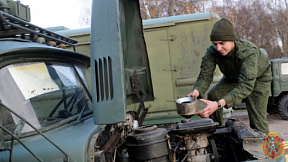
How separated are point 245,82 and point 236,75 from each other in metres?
0.54

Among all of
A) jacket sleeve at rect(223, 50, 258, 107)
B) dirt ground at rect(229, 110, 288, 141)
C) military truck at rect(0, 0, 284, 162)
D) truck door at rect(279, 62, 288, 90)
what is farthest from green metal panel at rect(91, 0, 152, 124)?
truck door at rect(279, 62, 288, 90)

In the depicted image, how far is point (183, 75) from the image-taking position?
23.7 ft

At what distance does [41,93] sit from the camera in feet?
8.25

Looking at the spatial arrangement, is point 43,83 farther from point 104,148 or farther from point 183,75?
point 183,75

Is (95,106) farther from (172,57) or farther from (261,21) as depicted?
(261,21)

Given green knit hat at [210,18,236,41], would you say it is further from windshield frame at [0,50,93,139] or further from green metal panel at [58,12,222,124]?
green metal panel at [58,12,222,124]

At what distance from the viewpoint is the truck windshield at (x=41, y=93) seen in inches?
87.6

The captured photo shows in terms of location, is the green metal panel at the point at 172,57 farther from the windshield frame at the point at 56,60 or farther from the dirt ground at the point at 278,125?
the windshield frame at the point at 56,60

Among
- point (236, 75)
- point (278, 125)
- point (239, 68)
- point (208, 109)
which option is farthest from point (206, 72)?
point (278, 125)

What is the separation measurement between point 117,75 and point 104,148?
0.66m

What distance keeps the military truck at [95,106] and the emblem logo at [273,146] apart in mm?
67

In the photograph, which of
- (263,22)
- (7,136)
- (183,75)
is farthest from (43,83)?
(263,22)

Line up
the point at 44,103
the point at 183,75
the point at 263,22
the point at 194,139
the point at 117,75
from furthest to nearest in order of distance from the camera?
the point at 263,22
the point at 183,75
the point at 194,139
the point at 44,103
the point at 117,75

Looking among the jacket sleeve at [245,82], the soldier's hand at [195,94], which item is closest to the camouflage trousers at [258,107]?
the soldier's hand at [195,94]
